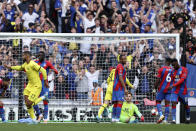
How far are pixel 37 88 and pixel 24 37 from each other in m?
2.78

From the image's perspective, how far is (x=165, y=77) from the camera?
16.8 meters

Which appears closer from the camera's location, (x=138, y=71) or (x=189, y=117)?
(x=189, y=117)

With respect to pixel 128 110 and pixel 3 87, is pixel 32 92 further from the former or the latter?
pixel 128 110

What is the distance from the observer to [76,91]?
17.9 m

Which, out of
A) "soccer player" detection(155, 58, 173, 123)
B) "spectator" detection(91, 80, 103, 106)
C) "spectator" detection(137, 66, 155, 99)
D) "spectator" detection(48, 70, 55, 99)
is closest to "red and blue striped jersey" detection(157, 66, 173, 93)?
"soccer player" detection(155, 58, 173, 123)

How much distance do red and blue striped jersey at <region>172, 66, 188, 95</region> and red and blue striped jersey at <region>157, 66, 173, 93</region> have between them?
14 cm

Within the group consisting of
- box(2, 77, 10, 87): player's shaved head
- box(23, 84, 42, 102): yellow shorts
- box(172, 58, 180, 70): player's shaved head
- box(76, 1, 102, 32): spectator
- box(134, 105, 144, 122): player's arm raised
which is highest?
box(76, 1, 102, 32): spectator

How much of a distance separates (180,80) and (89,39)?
3.33m

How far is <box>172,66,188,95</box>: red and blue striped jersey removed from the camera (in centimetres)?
1647

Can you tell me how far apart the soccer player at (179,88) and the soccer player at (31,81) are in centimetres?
363

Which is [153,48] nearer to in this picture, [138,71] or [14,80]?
[138,71]


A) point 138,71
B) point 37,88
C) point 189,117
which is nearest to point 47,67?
point 37,88

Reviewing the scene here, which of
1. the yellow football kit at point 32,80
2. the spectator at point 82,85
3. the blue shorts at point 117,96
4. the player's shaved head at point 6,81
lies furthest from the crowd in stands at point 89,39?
the yellow football kit at point 32,80

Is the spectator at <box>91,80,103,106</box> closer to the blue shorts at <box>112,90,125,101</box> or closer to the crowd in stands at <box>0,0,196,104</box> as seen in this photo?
the crowd in stands at <box>0,0,196,104</box>
